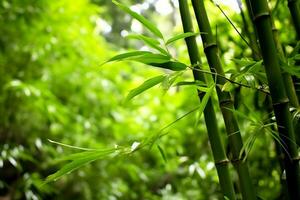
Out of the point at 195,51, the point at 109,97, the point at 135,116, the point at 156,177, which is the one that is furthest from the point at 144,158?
the point at 195,51

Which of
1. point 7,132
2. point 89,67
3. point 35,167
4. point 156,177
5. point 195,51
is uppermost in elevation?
point 195,51

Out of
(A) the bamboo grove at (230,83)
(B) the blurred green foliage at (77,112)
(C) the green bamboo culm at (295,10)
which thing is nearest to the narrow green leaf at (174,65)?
(A) the bamboo grove at (230,83)

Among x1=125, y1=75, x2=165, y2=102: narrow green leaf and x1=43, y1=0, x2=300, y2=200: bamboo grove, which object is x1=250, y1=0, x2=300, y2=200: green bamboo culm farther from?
x1=125, y1=75, x2=165, y2=102: narrow green leaf

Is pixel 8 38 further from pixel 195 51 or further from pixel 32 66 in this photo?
pixel 195 51

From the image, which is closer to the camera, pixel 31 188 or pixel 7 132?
pixel 31 188

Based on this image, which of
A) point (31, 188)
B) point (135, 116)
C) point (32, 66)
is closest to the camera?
point (31, 188)

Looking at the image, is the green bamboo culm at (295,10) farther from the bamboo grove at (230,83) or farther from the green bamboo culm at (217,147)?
the green bamboo culm at (217,147)
